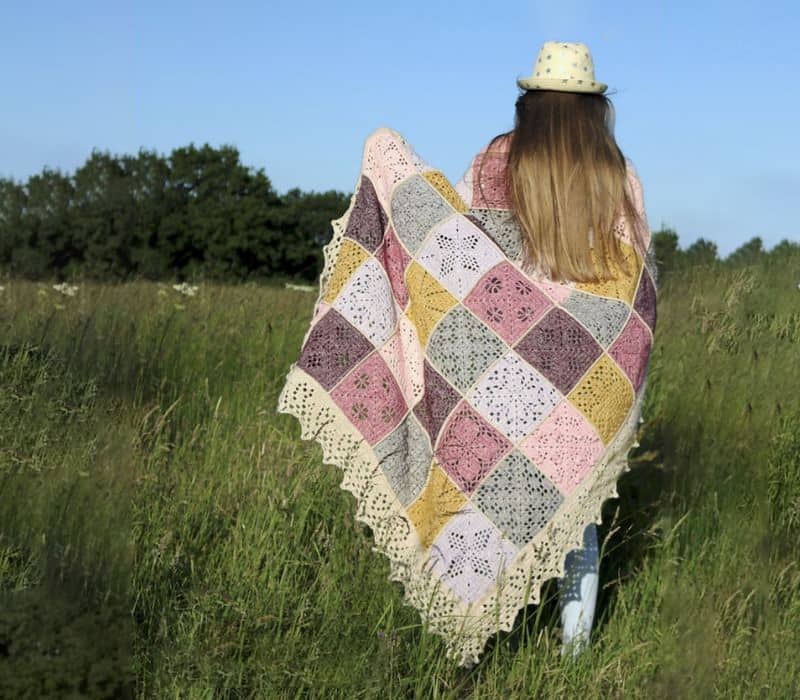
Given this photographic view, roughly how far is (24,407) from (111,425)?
1.53 feet

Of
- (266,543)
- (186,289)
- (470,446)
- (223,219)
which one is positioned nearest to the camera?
(266,543)

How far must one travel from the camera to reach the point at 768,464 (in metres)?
4.60

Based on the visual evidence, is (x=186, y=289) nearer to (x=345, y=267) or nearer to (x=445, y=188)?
(x=345, y=267)

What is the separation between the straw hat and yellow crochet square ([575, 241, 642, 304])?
524 mm

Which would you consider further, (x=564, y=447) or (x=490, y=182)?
(x=490, y=182)

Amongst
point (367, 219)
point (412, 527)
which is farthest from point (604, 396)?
point (367, 219)

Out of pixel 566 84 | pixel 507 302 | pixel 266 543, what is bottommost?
pixel 266 543

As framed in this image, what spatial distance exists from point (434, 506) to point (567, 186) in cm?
110

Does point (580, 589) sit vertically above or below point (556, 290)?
below

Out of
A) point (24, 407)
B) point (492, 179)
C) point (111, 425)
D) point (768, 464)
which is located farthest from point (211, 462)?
point (768, 464)

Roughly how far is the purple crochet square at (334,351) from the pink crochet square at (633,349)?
2.62 ft

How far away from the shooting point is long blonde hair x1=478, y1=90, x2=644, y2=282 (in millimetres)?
3246

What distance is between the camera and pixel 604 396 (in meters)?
3.27

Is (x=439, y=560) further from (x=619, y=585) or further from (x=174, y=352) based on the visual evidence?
(x=174, y=352)
